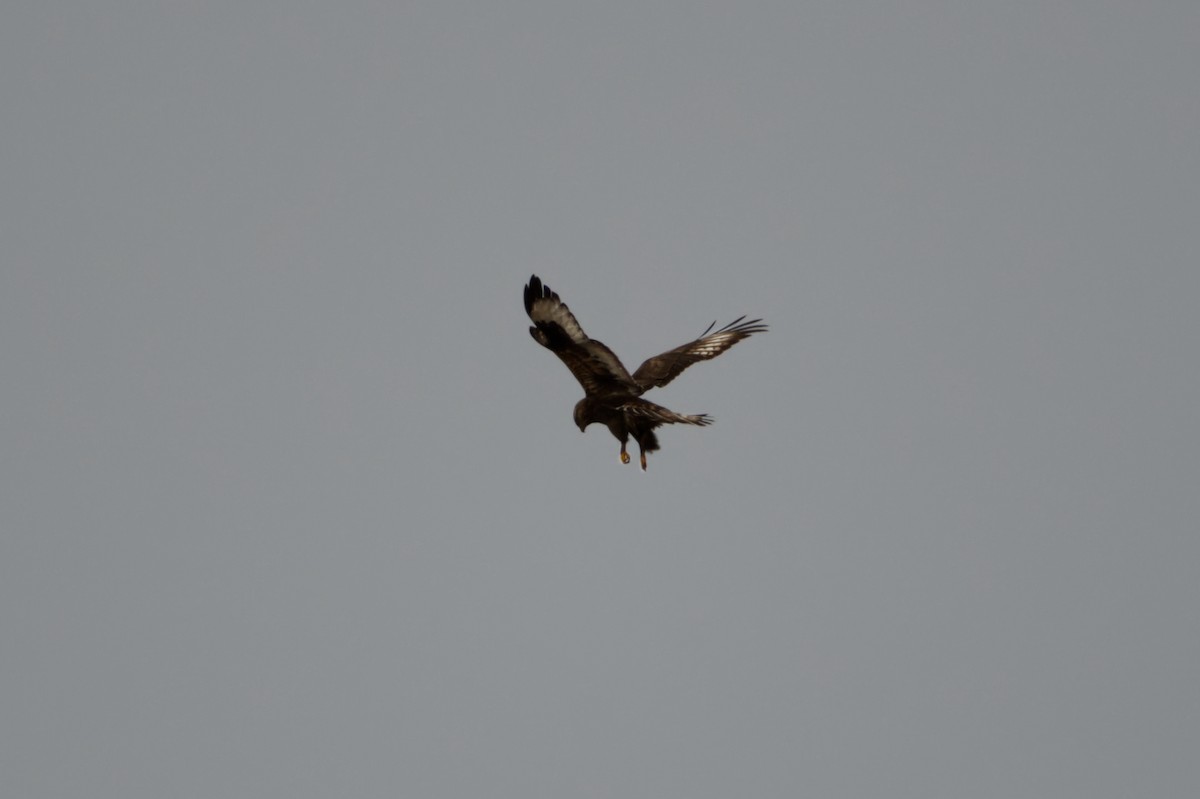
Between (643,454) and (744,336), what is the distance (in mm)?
2716

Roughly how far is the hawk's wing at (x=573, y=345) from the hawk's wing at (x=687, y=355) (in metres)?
0.77

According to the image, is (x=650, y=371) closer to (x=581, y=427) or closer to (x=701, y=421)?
(x=581, y=427)

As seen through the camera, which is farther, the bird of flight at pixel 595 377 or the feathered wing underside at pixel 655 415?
the bird of flight at pixel 595 377

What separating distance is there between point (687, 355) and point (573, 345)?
2.64 m

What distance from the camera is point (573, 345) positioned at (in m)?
18.8

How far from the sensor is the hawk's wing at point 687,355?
2041 cm

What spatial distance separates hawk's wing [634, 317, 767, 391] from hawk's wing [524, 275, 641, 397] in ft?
2.51

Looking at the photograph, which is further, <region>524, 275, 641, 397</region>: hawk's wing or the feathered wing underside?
<region>524, 275, 641, 397</region>: hawk's wing

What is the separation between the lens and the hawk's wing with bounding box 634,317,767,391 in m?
20.4

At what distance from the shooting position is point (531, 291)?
18484 millimetres

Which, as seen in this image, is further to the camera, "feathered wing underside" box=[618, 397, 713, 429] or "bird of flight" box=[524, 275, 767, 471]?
"bird of flight" box=[524, 275, 767, 471]

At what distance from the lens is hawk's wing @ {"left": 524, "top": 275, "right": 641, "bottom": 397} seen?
18.7m

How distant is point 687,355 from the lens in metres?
21.0

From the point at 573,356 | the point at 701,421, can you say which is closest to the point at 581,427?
the point at 573,356
